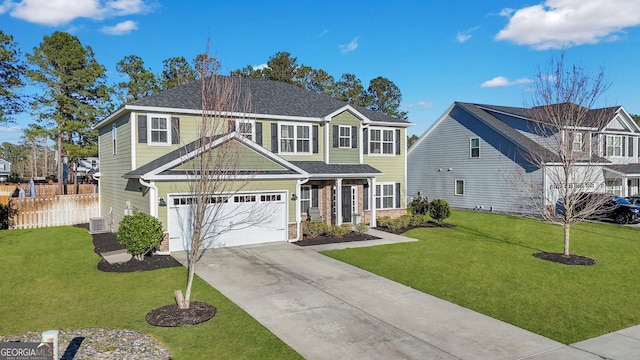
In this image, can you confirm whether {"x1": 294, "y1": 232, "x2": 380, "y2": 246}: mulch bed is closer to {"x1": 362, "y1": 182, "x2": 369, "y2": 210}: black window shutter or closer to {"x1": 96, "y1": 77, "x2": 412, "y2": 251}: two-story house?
{"x1": 96, "y1": 77, "x2": 412, "y2": 251}: two-story house

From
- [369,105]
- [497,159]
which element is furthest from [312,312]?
[369,105]

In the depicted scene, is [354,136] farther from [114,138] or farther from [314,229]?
[114,138]

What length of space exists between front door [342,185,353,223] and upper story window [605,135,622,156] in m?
21.5

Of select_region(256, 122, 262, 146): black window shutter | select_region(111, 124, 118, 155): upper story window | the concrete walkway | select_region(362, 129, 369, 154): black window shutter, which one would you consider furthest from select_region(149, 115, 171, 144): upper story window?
select_region(362, 129, 369, 154): black window shutter

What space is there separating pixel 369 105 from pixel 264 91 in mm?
34558

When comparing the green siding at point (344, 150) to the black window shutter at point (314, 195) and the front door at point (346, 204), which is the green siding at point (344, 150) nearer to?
the front door at point (346, 204)

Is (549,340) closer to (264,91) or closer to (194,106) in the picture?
(194,106)

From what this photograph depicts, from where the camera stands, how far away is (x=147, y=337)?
7.42 meters

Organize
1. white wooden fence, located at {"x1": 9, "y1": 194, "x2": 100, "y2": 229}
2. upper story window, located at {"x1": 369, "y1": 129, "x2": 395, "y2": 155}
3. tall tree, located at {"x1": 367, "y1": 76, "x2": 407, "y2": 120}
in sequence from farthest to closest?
tall tree, located at {"x1": 367, "y1": 76, "x2": 407, "y2": 120} < upper story window, located at {"x1": 369, "y1": 129, "x2": 395, "y2": 155} < white wooden fence, located at {"x1": 9, "y1": 194, "x2": 100, "y2": 229}

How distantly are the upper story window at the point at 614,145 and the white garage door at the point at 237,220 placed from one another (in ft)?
86.2

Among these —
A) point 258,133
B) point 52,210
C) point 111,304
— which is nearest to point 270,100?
point 258,133

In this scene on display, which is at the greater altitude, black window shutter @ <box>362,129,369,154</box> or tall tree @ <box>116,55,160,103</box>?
tall tree @ <box>116,55,160,103</box>

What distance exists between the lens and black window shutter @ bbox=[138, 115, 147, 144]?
54.2 ft

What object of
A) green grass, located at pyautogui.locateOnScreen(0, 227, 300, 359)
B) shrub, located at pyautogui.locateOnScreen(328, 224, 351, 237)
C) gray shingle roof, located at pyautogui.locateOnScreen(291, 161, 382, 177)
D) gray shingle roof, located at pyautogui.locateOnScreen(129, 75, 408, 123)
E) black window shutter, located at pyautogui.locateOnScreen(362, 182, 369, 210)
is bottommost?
green grass, located at pyautogui.locateOnScreen(0, 227, 300, 359)
